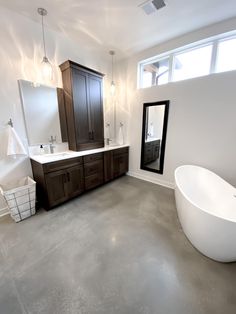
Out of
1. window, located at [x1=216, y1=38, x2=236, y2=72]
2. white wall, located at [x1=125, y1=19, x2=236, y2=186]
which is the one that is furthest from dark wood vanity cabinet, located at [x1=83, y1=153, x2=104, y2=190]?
window, located at [x1=216, y1=38, x2=236, y2=72]

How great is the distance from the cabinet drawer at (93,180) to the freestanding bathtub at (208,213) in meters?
1.55

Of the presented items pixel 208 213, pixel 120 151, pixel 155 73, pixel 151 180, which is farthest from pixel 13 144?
pixel 155 73

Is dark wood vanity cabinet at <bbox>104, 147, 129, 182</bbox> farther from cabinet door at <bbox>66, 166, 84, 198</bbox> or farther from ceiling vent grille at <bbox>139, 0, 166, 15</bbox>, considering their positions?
ceiling vent grille at <bbox>139, 0, 166, 15</bbox>

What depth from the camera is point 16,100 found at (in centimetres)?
213

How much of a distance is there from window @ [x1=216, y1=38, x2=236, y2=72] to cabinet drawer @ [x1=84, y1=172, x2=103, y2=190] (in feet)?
9.30

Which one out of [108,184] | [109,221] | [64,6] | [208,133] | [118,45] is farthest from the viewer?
[108,184]

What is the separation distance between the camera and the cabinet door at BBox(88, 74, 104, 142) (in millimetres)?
2821

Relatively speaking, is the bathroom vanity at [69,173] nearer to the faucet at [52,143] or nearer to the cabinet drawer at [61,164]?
the cabinet drawer at [61,164]

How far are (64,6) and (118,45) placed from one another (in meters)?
1.20

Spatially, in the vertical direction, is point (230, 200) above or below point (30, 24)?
below

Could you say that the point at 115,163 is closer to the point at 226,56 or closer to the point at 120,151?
the point at 120,151

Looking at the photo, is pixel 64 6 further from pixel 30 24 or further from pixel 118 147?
pixel 118 147

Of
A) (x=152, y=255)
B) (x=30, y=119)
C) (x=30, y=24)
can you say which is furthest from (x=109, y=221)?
(x=30, y=24)

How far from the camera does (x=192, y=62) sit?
2576 mm
